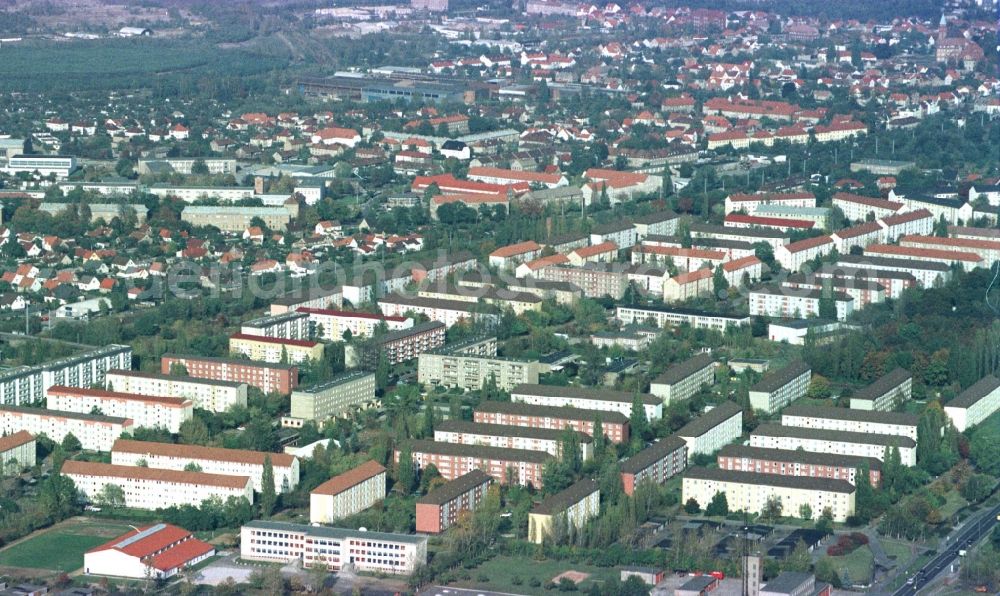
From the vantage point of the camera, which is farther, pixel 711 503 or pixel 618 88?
pixel 618 88

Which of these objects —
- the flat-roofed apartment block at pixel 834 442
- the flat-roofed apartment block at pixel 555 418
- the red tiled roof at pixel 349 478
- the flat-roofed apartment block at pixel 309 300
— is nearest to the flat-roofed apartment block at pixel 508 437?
the flat-roofed apartment block at pixel 555 418

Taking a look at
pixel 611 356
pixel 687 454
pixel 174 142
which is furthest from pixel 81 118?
pixel 687 454

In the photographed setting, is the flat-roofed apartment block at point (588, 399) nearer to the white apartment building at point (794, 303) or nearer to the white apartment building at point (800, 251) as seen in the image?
the white apartment building at point (794, 303)

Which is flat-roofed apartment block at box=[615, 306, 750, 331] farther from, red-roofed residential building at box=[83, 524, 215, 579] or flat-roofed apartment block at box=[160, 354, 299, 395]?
red-roofed residential building at box=[83, 524, 215, 579]

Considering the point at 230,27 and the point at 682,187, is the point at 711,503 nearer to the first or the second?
the point at 682,187

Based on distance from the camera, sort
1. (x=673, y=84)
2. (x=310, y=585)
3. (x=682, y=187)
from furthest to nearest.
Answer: (x=673, y=84)
(x=682, y=187)
(x=310, y=585)

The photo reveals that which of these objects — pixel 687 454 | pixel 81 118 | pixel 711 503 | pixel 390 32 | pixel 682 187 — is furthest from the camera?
pixel 390 32
